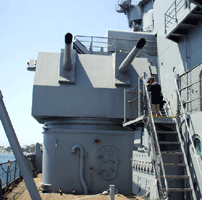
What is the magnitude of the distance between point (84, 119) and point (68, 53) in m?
1.76

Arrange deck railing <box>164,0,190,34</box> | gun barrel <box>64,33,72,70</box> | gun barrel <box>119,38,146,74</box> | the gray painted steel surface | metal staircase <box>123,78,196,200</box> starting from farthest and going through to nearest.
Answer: deck railing <box>164,0,190,34</box> < gun barrel <box>119,38,146,74</box> < gun barrel <box>64,33,72,70</box> < metal staircase <box>123,78,196,200</box> < the gray painted steel surface

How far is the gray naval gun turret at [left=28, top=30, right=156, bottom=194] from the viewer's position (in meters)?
6.50

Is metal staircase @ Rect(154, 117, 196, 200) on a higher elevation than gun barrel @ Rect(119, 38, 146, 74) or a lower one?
lower

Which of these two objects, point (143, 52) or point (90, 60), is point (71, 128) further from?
point (143, 52)

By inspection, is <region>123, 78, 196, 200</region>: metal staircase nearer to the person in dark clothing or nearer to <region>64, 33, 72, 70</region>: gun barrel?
the person in dark clothing

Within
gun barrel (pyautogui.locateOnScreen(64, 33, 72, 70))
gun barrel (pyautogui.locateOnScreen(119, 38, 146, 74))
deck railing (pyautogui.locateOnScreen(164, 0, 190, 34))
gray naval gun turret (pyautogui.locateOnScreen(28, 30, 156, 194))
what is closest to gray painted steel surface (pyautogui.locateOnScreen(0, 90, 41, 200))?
gray naval gun turret (pyautogui.locateOnScreen(28, 30, 156, 194))

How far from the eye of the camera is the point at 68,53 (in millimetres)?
6758

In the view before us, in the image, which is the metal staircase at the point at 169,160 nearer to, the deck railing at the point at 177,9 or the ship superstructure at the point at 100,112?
the ship superstructure at the point at 100,112

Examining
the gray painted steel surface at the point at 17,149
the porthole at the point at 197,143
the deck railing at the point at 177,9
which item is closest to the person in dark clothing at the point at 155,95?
the porthole at the point at 197,143

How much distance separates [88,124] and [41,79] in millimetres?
1727

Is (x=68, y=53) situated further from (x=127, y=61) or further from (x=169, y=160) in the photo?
(x=169, y=160)

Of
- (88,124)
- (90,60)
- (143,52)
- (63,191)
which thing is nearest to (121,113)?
(88,124)

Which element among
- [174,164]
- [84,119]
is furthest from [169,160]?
[84,119]

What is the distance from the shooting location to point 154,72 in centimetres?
769
